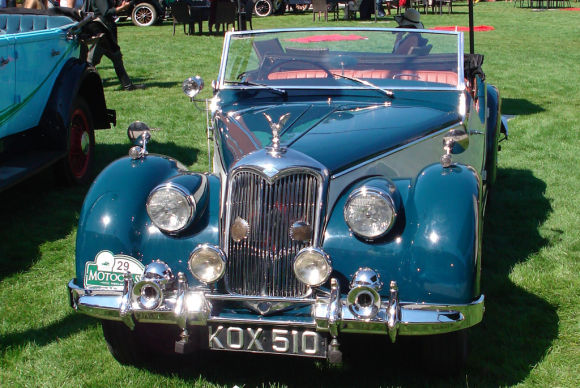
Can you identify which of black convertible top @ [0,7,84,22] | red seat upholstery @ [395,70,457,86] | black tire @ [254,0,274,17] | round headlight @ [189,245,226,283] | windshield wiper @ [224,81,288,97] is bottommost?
round headlight @ [189,245,226,283]

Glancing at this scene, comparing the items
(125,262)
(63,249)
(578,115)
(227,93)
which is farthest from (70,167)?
(578,115)

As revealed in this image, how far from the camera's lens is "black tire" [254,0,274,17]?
26156mm

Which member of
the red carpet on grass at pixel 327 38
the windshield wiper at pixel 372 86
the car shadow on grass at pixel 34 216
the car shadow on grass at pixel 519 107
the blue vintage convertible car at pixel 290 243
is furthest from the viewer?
the car shadow on grass at pixel 519 107

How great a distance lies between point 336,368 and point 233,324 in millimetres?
776

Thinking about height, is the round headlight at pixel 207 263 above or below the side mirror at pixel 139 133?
below

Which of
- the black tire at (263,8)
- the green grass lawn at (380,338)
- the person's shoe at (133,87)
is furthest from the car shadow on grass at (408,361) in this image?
the black tire at (263,8)

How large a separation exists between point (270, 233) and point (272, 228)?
0.08 feet

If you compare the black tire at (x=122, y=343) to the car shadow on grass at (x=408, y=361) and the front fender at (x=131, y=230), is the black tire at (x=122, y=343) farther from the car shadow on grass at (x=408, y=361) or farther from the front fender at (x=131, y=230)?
the front fender at (x=131, y=230)

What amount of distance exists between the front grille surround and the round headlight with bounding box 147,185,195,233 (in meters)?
0.21

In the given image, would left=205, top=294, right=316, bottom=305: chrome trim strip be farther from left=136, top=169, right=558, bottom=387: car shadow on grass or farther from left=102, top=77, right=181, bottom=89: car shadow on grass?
left=102, top=77, right=181, bottom=89: car shadow on grass

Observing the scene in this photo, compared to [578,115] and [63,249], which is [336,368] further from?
[578,115]

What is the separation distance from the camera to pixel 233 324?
9.21 feet

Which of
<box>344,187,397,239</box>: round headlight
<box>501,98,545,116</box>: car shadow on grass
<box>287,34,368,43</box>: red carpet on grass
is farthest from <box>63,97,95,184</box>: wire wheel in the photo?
<box>501,98,545,116</box>: car shadow on grass

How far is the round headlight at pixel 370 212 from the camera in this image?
291 centimetres
